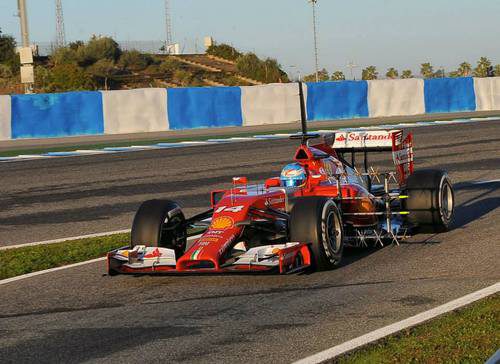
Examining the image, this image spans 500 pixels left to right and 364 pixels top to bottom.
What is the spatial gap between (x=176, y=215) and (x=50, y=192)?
25.8ft

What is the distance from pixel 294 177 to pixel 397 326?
147 inches

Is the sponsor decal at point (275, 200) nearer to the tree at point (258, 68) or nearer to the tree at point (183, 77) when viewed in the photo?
the tree at point (183, 77)

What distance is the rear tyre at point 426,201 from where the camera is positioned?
Result: 34.4ft

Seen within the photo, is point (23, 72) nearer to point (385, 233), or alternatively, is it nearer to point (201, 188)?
point (201, 188)

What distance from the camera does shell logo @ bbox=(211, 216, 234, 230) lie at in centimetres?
881

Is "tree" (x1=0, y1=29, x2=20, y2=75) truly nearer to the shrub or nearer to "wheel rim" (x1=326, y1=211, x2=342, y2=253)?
the shrub

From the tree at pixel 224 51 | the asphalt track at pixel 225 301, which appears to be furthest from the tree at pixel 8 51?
the asphalt track at pixel 225 301

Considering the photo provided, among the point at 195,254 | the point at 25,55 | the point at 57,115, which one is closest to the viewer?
the point at 195,254

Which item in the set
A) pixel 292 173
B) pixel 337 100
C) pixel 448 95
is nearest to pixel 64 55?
pixel 337 100

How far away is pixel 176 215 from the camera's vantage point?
964 centimetres

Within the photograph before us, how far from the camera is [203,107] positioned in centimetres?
3094

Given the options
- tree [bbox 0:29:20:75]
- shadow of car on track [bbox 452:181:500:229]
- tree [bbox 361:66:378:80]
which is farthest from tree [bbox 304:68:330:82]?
shadow of car on track [bbox 452:181:500:229]

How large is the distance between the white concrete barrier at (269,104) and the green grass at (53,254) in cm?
2062

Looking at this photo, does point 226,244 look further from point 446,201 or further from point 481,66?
point 481,66
